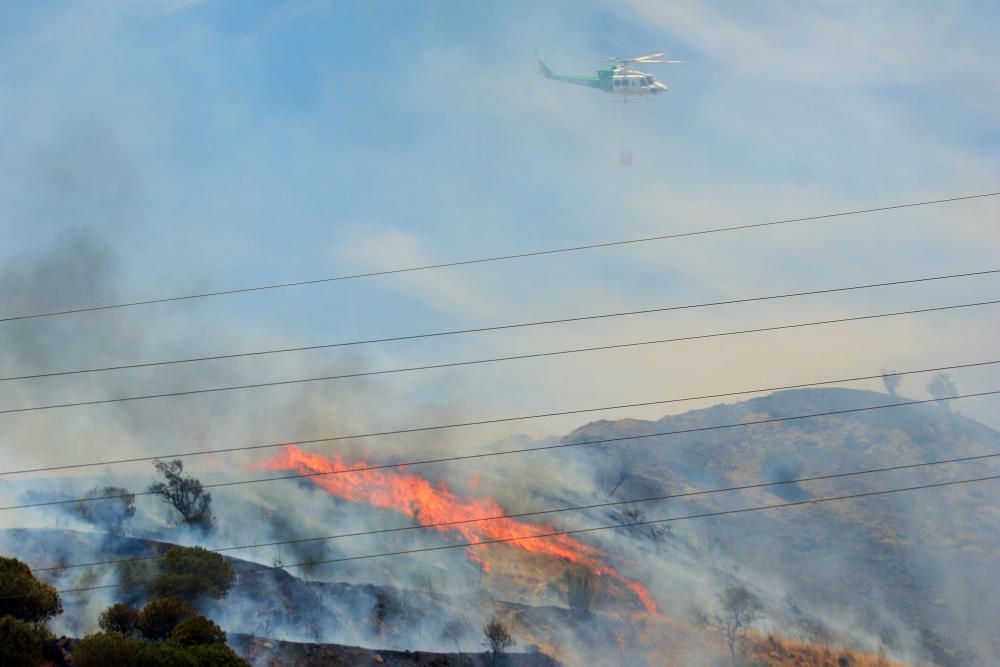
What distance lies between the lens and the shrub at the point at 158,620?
9094 centimetres

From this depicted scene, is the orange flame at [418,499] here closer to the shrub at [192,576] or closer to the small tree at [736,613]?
the small tree at [736,613]

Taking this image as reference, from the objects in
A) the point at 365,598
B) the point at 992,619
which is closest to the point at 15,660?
the point at 365,598

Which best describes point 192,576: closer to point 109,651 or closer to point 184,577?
point 184,577

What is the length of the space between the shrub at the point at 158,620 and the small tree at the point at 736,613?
2945 inches

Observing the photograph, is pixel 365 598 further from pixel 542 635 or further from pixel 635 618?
pixel 635 618

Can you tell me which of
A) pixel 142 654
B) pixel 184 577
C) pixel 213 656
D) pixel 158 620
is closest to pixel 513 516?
pixel 184 577

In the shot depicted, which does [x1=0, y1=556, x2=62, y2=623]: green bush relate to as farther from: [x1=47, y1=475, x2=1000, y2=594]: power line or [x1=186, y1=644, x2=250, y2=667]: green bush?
[x1=47, y1=475, x2=1000, y2=594]: power line

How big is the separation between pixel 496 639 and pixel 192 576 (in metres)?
36.7

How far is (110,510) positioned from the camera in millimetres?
150500

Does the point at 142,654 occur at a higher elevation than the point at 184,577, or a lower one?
lower

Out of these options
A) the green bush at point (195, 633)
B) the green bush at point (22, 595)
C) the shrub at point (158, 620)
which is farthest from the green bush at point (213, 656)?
the green bush at point (22, 595)

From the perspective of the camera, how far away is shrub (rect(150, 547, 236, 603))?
11019 cm

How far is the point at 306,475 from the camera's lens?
16025cm

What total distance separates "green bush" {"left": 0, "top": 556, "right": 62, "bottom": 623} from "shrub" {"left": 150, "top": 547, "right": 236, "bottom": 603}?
24521mm
